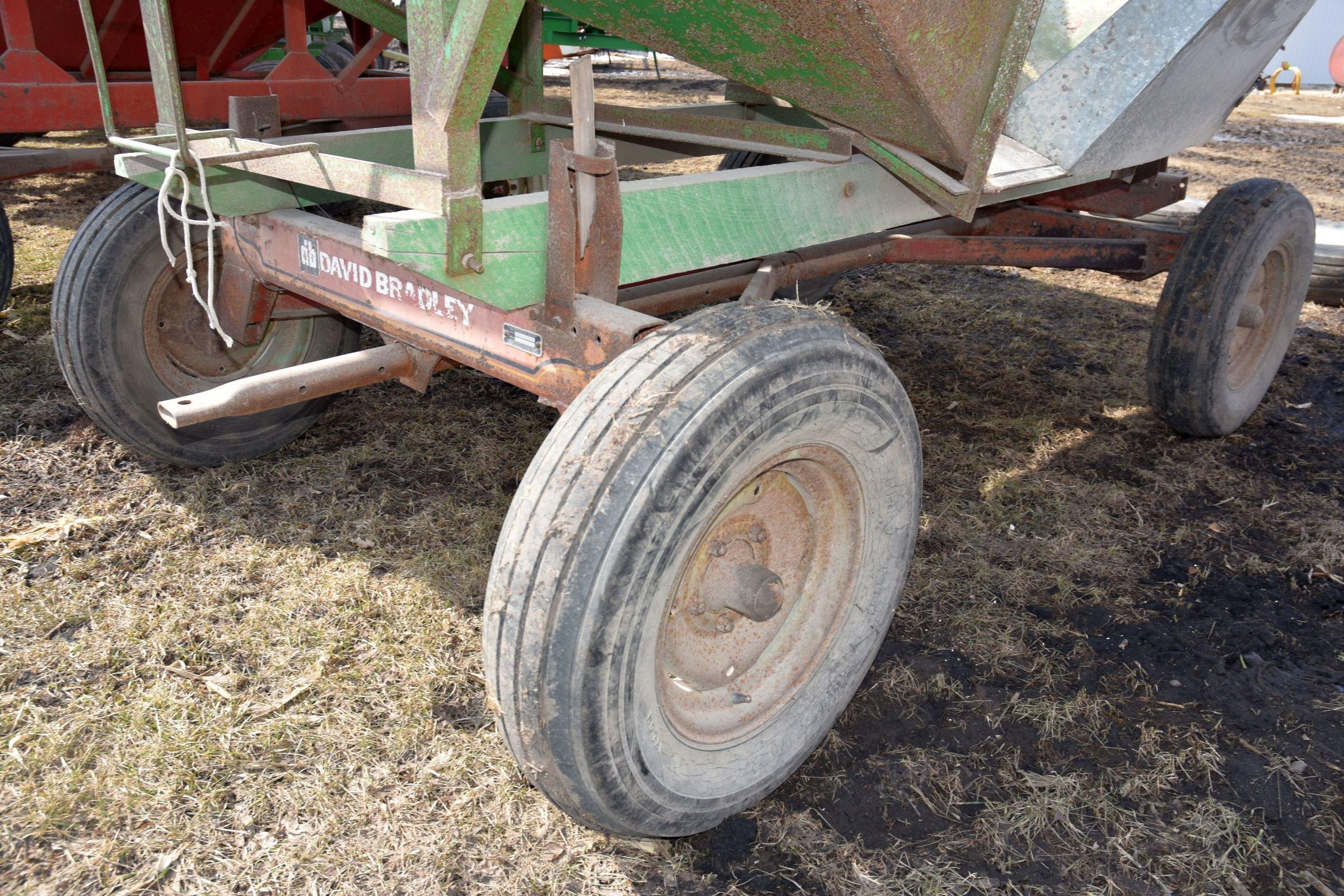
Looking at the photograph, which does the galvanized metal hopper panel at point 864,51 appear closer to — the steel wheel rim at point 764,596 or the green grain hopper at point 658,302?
the green grain hopper at point 658,302

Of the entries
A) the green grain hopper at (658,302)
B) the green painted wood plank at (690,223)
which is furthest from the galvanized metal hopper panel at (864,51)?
the green painted wood plank at (690,223)

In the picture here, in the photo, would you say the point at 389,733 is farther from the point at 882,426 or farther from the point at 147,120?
the point at 147,120

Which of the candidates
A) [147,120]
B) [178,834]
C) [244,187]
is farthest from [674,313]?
[178,834]

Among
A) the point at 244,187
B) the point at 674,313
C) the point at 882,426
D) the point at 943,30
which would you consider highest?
the point at 943,30

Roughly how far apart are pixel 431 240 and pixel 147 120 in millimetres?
2937

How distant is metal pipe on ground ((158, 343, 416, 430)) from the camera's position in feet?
6.43

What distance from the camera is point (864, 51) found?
72.0 inches

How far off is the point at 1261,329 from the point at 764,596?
3.08m

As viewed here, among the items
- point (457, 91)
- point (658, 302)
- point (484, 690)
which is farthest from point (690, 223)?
point (484, 690)

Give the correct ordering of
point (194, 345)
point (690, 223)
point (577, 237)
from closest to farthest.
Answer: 1. point (577, 237)
2. point (690, 223)
3. point (194, 345)

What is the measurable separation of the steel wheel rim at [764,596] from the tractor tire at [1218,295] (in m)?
2.05

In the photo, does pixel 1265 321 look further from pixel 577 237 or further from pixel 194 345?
pixel 194 345

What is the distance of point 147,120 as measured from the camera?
382 cm

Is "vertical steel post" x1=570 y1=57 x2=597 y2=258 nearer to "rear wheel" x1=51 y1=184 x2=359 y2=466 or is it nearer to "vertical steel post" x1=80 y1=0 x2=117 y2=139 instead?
"vertical steel post" x1=80 y1=0 x2=117 y2=139
